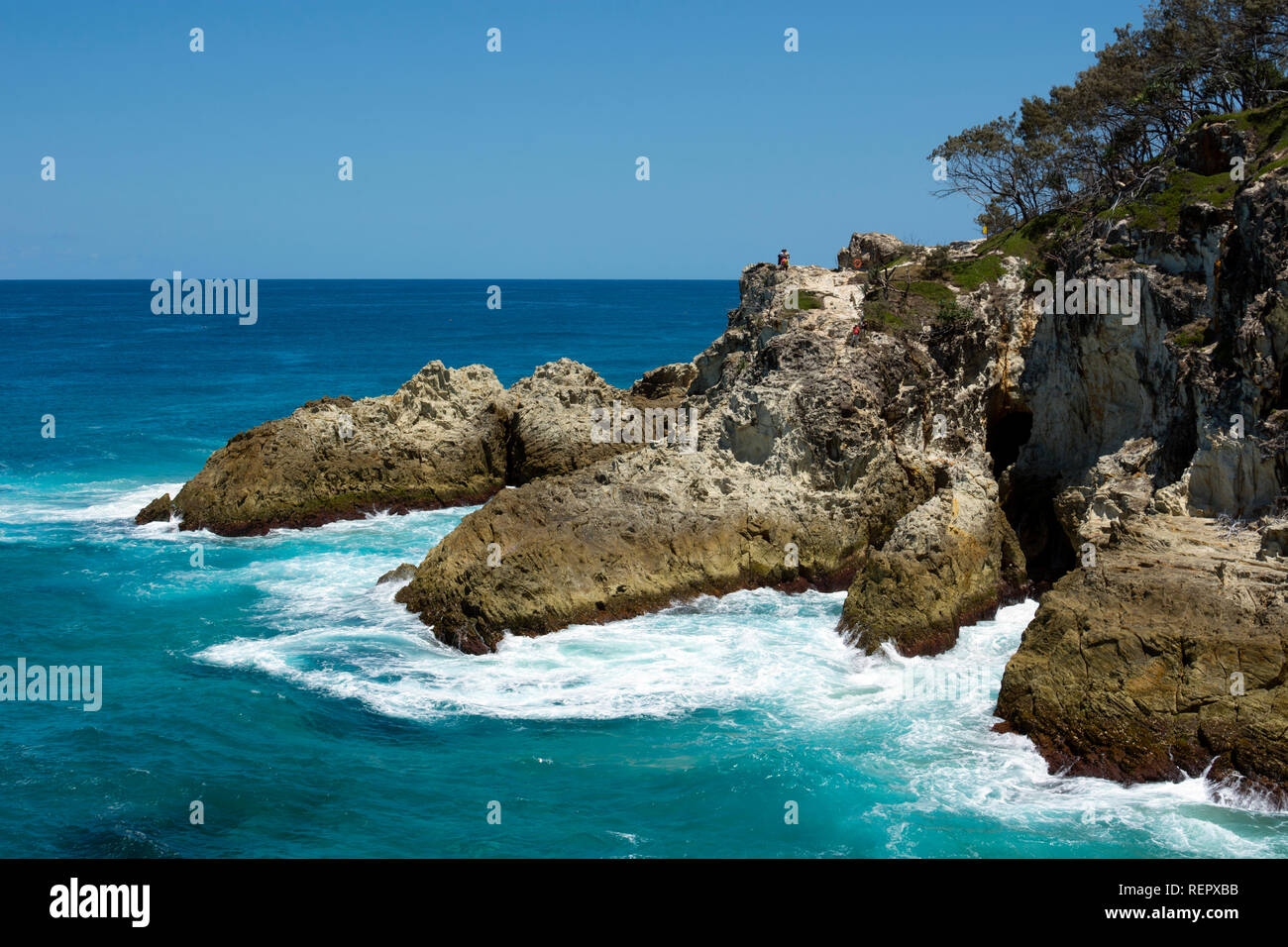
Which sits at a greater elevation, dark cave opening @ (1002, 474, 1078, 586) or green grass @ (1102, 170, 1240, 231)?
green grass @ (1102, 170, 1240, 231)

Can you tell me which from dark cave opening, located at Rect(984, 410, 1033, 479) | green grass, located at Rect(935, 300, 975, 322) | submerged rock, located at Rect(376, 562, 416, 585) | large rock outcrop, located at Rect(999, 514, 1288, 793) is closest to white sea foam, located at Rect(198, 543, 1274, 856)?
submerged rock, located at Rect(376, 562, 416, 585)

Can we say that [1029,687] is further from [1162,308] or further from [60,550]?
[60,550]

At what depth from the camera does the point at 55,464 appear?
43000mm

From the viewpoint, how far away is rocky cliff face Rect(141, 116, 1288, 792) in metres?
18.1

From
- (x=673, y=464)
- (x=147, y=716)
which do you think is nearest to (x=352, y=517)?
(x=673, y=464)

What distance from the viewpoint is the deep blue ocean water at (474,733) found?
52.4 ft

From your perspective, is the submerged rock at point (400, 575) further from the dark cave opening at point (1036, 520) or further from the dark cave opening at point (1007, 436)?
the dark cave opening at point (1007, 436)

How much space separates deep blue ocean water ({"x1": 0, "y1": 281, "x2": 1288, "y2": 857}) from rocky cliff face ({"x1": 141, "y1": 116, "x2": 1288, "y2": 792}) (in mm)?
905

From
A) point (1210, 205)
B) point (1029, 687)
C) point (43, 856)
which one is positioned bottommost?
point (43, 856)

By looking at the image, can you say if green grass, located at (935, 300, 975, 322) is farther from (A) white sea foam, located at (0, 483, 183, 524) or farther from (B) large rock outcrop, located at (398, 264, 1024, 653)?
(A) white sea foam, located at (0, 483, 183, 524)

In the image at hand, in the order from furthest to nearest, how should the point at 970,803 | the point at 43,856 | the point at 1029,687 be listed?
the point at 1029,687 → the point at 970,803 → the point at 43,856

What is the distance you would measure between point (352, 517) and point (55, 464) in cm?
1644

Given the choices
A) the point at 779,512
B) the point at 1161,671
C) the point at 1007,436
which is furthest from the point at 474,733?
the point at 1007,436

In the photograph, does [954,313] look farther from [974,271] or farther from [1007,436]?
[1007,436]
